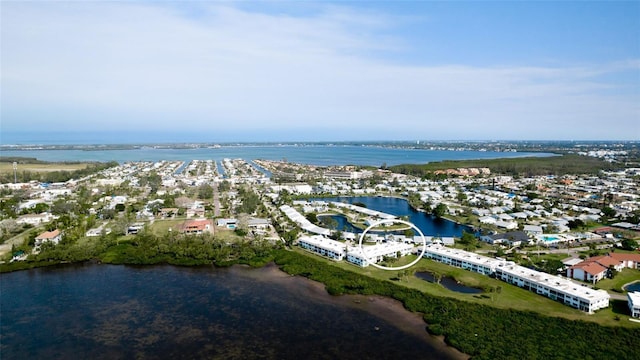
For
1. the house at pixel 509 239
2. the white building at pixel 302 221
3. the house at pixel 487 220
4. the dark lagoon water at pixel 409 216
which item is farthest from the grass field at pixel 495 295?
the house at pixel 487 220

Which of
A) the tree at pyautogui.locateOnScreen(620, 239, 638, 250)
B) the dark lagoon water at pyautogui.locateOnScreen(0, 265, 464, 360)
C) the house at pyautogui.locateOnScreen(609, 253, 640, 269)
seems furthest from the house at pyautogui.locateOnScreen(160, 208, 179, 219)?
the tree at pyautogui.locateOnScreen(620, 239, 638, 250)

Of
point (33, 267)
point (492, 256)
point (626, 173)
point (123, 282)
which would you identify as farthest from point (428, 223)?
point (626, 173)

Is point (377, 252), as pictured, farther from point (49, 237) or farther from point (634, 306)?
point (49, 237)

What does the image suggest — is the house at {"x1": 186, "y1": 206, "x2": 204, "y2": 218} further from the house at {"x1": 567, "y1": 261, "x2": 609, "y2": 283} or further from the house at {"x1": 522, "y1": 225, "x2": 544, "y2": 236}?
the house at {"x1": 567, "y1": 261, "x2": 609, "y2": 283}

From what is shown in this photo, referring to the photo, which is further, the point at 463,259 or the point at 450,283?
the point at 463,259

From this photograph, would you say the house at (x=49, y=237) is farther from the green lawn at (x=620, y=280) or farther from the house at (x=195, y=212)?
the green lawn at (x=620, y=280)

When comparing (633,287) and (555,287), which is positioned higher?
(555,287)

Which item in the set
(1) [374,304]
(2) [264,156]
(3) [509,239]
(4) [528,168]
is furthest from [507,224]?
(2) [264,156]

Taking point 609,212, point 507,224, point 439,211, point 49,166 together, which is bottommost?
point 507,224
